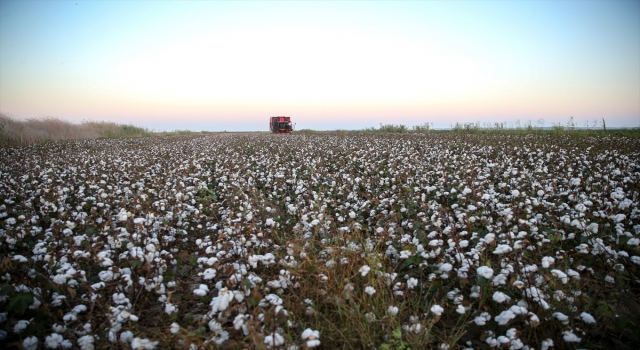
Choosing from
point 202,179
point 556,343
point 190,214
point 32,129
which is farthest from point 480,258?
point 32,129

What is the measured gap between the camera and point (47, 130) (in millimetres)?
22906

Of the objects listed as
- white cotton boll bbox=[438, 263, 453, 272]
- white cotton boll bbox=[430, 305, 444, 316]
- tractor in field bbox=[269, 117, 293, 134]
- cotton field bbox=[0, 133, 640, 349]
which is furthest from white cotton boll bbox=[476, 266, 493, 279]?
tractor in field bbox=[269, 117, 293, 134]

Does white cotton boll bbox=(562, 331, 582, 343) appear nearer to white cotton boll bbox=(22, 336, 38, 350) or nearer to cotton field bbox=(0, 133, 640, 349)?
cotton field bbox=(0, 133, 640, 349)

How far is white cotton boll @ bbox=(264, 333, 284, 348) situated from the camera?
2037mm

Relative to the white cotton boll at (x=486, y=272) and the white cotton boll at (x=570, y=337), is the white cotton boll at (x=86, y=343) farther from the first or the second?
the white cotton boll at (x=570, y=337)

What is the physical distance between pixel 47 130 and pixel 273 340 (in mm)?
28157

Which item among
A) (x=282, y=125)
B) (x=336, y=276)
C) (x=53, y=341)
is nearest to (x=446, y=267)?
(x=336, y=276)

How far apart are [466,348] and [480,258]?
1.24 metres

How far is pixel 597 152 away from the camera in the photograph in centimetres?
987

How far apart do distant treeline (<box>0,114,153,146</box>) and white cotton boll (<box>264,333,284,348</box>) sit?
75.6 ft

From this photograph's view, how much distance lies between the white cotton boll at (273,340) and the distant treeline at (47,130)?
23044 millimetres

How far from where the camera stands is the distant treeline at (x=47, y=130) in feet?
64.9

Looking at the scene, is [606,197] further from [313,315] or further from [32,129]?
[32,129]

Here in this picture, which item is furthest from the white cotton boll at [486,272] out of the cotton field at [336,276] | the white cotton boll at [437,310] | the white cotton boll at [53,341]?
the white cotton boll at [53,341]
